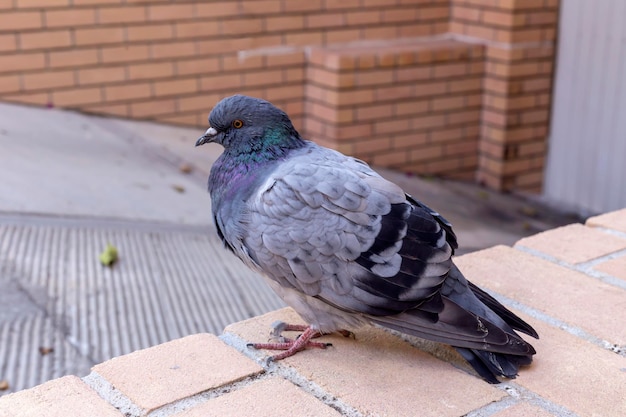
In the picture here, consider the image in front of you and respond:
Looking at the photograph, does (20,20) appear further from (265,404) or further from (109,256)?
(265,404)

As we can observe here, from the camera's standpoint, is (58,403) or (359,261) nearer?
(58,403)

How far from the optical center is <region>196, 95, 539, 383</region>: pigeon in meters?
1.52

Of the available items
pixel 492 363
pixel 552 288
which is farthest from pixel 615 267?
pixel 492 363

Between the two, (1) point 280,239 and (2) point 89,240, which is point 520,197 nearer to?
(2) point 89,240

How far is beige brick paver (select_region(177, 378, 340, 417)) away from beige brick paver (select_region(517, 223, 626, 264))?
0.90 metres

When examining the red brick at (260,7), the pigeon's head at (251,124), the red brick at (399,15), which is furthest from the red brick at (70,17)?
the pigeon's head at (251,124)

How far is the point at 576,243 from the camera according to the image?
2.07 m

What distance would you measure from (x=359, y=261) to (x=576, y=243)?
2.71 feet

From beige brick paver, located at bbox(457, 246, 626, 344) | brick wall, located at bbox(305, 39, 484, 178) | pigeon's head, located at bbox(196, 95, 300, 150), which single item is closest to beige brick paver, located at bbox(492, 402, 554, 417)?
beige brick paver, located at bbox(457, 246, 626, 344)

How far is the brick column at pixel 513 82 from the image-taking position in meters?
5.40

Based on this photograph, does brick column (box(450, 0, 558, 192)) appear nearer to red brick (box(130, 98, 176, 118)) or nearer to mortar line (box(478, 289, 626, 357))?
red brick (box(130, 98, 176, 118))

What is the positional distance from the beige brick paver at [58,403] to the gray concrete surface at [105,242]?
3.82 ft

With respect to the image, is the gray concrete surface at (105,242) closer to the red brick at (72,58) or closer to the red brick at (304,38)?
the red brick at (72,58)

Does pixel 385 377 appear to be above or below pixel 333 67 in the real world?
below
